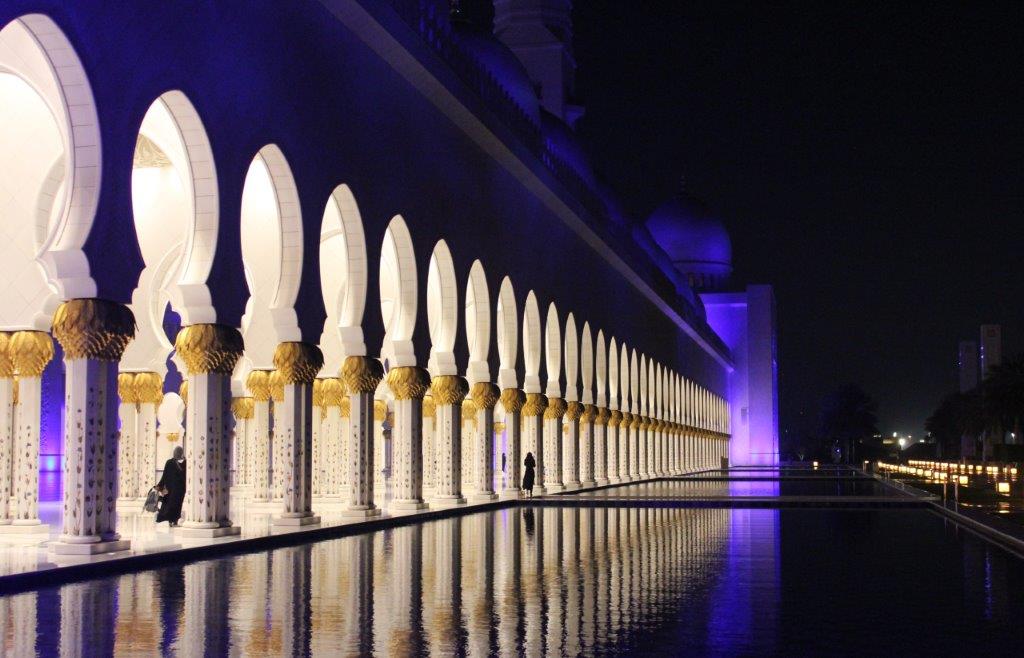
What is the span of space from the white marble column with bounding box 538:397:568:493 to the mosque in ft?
0.19

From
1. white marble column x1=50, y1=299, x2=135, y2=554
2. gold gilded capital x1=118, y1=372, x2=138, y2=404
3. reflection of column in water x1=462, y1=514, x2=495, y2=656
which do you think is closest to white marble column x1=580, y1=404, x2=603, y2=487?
gold gilded capital x1=118, y1=372, x2=138, y2=404

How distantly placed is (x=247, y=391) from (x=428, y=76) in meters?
5.06

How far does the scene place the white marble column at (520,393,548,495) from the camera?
2081 centimetres

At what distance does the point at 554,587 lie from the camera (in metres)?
7.03

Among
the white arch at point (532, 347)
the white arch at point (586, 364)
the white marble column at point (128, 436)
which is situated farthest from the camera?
the white arch at point (586, 364)

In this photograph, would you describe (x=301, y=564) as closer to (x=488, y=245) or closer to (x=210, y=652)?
(x=210, y=652)

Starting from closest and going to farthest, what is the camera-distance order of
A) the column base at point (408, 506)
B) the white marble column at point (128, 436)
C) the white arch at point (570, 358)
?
the column base at point (408, 506) → the white marble column at point (128, 436) → the white arch at point (570, 358)

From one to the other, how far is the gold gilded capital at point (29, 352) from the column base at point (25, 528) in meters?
1.30

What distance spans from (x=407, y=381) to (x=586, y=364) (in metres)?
10.5

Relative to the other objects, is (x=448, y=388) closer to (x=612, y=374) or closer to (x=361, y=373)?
(x=361, y=373)

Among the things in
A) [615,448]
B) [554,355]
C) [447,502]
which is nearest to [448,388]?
[447,502]

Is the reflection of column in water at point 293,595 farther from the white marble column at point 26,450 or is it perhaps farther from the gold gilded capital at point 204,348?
the white marble column at point 26,450

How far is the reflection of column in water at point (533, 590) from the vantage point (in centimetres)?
516

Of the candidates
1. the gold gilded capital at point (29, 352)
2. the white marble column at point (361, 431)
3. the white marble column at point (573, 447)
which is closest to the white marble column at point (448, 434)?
the white marble column at point (361, 431)
